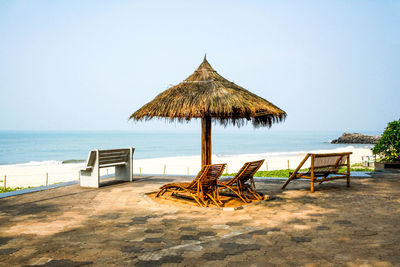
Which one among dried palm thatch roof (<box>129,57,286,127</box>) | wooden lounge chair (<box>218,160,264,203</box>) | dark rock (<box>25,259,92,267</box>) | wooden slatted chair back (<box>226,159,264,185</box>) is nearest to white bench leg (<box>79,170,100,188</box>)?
dried palm thatch roof (<box>129,57,286,127</box>)

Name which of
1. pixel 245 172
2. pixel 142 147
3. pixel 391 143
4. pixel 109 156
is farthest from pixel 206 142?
pixel 142 147

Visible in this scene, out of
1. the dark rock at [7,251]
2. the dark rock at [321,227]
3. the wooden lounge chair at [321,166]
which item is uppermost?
the wooden lounge chair at [321,166]

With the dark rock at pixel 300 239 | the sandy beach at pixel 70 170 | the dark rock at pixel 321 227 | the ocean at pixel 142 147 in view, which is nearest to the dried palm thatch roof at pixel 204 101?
the dark rock at pixel 321 227

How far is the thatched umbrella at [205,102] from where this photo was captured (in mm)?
6438

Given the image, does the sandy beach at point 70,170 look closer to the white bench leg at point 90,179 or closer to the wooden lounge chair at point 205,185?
the white bench leg at point 90,179

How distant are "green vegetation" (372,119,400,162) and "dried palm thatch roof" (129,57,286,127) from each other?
20.8ft

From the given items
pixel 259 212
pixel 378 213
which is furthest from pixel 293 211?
pixel 378 213

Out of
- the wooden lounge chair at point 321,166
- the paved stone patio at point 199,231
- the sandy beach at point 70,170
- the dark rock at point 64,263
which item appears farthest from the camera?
the sandy beach at point 70,170

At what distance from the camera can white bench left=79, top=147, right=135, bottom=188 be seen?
319 inches

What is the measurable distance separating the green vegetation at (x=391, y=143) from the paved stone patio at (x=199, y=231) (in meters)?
5.28

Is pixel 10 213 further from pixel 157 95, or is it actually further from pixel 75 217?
pixel 157 95

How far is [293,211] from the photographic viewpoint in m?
5.54

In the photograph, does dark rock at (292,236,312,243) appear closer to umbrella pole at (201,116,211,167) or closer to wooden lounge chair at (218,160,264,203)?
wooden lounge chair at (218,160,264,203)

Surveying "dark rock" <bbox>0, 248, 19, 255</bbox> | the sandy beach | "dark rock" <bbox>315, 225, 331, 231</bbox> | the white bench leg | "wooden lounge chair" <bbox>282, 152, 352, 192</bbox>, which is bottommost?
the sandy beach
